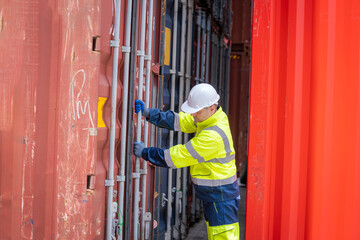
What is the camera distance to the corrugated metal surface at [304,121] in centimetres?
331

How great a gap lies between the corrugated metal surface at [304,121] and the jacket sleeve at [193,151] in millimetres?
338

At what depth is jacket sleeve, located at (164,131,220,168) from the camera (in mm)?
3312

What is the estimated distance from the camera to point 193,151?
333cm

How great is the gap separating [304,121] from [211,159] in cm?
87

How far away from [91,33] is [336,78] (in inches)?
81.5

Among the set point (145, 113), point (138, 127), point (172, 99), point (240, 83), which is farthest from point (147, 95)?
point (240, 83)

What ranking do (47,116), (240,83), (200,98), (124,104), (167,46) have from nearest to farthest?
1. (47,116)
2. (124,104)
3. (200,98)
4. (167,46)
5. (240,83)

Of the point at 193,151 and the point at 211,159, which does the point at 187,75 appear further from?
the point at 193,151

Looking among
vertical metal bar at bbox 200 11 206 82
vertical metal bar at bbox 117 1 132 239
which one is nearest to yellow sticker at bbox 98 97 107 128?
vertical metal bar at bbox 117 1 132 239

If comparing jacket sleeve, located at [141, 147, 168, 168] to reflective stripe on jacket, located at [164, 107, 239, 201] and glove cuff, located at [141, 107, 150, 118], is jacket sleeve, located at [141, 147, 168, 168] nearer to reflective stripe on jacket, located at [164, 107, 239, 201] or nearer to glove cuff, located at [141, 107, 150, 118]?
reflective stripe on jacket, located at [164, 107, 239, 201]

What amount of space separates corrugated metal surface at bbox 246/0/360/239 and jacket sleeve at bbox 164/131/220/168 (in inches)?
13.3

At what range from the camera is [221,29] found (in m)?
7.14

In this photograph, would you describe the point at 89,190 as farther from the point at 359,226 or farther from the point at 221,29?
the point at 221,29

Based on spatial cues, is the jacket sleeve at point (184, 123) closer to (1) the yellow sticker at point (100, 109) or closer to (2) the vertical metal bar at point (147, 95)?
(2) the vertical metal bar at point (147, 95)
